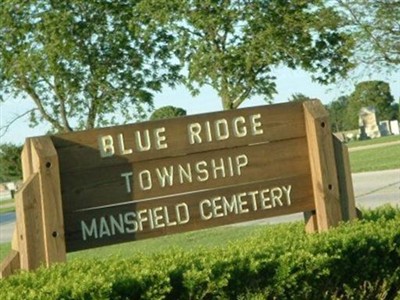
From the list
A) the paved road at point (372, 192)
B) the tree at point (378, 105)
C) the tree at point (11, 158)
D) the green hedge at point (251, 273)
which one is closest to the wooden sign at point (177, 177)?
the green hedge at point (251, 273)

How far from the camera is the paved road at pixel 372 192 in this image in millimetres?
17453

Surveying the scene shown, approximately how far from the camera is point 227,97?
19.1m

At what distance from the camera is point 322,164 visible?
22.7 ft

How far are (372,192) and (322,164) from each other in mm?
14363

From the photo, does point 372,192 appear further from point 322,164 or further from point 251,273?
point 251,273

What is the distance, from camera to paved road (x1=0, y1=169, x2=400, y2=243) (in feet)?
57.3

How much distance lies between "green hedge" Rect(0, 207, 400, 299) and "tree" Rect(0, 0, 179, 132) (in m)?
11.6

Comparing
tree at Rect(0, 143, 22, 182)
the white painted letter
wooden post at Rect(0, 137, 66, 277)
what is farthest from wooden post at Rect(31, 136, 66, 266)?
tree at Rect(0, 143, 22, 182)

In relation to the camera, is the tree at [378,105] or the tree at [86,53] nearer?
the tree at [86,53]

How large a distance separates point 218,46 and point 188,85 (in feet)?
3.41

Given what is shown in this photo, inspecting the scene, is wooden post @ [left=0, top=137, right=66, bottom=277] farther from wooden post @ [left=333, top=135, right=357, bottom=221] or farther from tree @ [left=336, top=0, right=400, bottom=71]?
tree @ [left=336, top=0, right=400, bottom=71]

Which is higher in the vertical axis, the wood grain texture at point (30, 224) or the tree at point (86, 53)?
the tree at point (86, 53)

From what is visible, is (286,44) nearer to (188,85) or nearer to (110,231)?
(188,85)

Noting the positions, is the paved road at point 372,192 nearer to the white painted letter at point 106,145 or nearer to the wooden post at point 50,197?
the white painted letter at point 106,145
